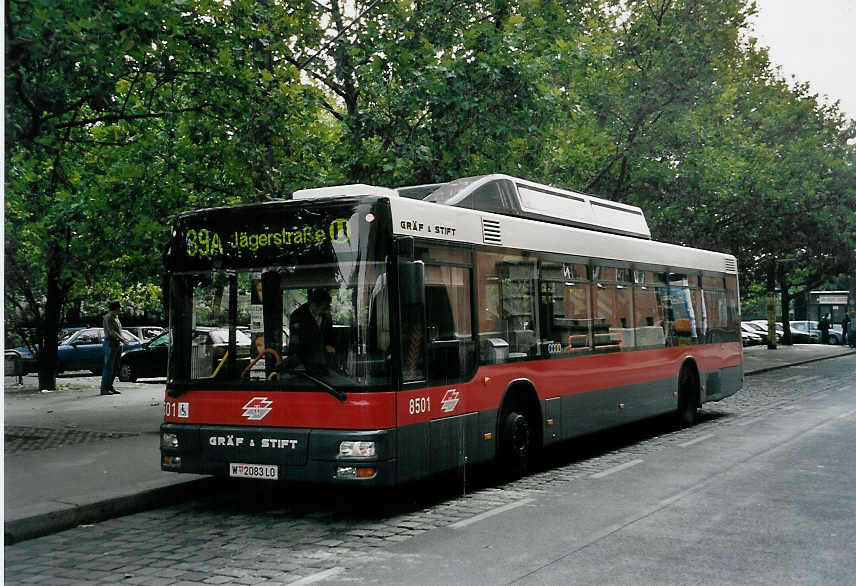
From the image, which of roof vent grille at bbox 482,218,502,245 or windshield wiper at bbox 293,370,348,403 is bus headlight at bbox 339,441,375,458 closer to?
windshield wiper at bbox 293,370,348,403

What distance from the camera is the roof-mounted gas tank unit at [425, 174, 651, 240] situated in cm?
998

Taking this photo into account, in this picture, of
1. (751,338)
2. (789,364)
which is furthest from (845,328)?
(789,364)

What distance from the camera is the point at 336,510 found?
327 inches

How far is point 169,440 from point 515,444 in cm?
340

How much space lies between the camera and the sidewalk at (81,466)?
7754mm

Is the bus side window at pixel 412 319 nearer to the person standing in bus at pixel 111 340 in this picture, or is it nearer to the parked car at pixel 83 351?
the person standing in bus at pixel 111 340

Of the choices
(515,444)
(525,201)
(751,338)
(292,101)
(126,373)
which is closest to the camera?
(515,444)

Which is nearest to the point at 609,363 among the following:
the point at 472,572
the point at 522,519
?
the point at 522,519

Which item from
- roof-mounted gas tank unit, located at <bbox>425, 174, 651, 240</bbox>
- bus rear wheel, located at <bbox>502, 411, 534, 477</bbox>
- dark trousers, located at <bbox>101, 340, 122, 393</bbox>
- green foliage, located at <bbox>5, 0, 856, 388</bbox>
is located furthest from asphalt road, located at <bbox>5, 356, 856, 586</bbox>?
dark trousers, located at <bbox>101, 340, 122, 393</bbox>

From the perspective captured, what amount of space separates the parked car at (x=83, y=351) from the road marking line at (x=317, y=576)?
76.9 feet

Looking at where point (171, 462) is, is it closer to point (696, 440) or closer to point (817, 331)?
point (696, 440)

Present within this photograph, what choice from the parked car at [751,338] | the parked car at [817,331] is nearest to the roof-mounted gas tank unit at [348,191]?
the parked car at [751,338]

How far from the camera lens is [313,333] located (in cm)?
762

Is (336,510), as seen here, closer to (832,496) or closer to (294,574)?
(294,574)
